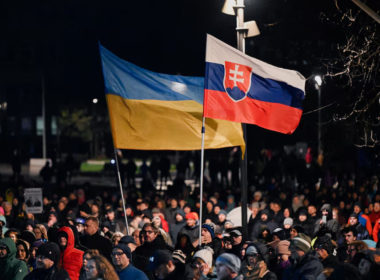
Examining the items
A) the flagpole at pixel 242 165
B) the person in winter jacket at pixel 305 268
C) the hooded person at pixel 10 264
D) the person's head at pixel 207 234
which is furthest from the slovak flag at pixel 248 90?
the hooded person at pixel 10 264

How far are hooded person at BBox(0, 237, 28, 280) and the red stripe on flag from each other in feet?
12.2

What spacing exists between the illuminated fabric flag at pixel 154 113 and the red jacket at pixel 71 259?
→ 10.1 ft

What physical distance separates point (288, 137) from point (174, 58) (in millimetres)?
24642

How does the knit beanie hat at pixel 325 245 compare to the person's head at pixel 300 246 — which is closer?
the person's head at pixel 300 246

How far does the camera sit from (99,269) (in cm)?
681

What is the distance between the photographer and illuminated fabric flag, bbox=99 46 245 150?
1249 cm

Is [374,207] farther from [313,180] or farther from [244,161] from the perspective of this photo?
[313,180]

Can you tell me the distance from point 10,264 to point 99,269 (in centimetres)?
258

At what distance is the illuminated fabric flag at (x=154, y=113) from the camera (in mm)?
12492

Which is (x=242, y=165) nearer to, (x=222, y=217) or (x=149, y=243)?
(x=149, y=243)

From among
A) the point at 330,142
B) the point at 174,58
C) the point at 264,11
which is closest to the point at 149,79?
the point at 330,142

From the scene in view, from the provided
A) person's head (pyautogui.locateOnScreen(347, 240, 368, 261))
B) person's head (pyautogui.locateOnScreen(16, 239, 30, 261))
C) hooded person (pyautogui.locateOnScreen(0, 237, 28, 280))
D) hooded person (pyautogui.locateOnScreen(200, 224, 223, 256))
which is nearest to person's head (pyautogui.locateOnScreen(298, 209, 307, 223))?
hooded person (pyautogui.locateOnScreen(200, 224, 223, 256))

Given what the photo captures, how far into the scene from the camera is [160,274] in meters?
7.04

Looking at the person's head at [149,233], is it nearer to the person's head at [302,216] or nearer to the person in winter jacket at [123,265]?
the person in winter jacket at [123,265]
